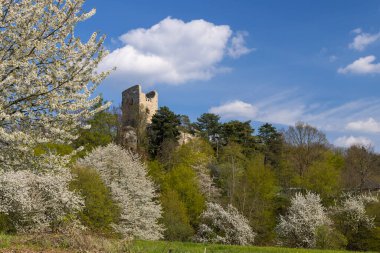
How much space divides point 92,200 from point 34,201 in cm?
479

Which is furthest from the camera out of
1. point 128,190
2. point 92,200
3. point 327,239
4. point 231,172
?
point 231,172

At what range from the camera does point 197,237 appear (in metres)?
34.3

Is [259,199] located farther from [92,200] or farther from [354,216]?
[92,200]

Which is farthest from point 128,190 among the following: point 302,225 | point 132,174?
point 302,225

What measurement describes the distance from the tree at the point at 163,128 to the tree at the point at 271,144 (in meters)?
14.9

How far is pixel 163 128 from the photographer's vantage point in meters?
59.1

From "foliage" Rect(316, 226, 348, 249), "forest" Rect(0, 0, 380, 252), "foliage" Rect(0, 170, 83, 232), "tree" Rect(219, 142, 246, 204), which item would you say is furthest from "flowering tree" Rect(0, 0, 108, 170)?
"tree" Rect(219, 142, 246, 204)

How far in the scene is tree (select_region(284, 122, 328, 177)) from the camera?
5839cm

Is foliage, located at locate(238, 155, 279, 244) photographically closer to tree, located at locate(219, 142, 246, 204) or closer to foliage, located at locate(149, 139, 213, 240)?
tree, located at locate(219, 142, 246, 204)

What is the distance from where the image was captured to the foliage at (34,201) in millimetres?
Answer: 20641

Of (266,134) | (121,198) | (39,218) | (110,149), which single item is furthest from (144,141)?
(39,218)

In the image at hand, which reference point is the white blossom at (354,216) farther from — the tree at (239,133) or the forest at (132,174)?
the tree at (239,133)

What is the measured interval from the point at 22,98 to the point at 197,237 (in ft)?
90.6

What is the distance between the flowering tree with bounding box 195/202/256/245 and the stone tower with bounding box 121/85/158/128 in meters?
35.1
